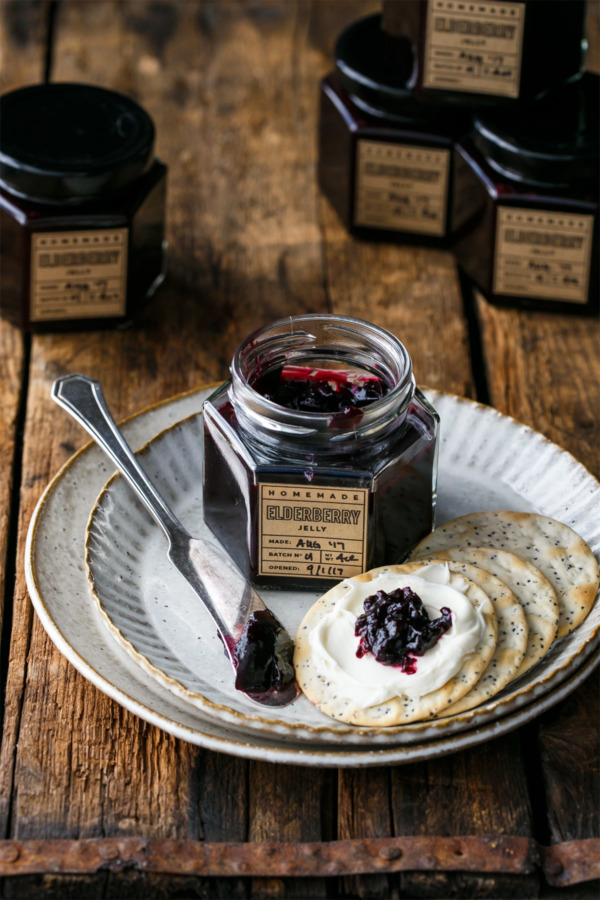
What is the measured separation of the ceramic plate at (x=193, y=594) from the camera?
1.16 m

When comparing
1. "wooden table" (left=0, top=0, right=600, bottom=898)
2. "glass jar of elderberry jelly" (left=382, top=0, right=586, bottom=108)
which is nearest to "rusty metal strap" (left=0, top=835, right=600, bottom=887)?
"wooden table" (left=0, top=0, right=600, bottom=898)

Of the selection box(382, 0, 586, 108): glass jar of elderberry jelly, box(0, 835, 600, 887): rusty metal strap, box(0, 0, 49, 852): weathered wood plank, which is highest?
box(382, 0, 586, 108): glass jar of elderberry jelly

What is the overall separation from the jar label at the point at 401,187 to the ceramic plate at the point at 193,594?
527 millimetres

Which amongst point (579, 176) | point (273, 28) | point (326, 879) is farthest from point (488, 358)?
point (273, 28)

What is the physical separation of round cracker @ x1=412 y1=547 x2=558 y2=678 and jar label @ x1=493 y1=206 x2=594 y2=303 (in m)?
0.69

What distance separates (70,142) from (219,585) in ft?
2.58

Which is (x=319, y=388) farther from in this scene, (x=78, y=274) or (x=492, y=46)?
(x=492, y=46)

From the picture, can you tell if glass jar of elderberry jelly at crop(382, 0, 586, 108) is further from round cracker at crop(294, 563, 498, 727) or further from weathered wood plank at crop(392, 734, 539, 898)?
weathered wood plank at crop(392, 734, 539, 898)

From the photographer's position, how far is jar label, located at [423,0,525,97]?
1758mm

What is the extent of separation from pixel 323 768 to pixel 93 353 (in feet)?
2.99

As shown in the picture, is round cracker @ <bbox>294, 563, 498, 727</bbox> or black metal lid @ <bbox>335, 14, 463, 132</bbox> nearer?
round cracker @ <bbox>294, 563, 498, 727</bbox>

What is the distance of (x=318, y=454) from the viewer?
1.28 meters

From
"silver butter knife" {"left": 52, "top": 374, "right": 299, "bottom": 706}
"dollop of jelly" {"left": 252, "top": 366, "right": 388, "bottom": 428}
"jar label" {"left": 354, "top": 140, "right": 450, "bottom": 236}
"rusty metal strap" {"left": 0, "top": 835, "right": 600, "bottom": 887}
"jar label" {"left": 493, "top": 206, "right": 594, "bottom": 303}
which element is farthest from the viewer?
"jar label" {"left": 354, "top": 140, "right": 450, "bottom": 236}

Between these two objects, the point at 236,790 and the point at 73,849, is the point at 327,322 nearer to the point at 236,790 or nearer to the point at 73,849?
the point at 236,790
